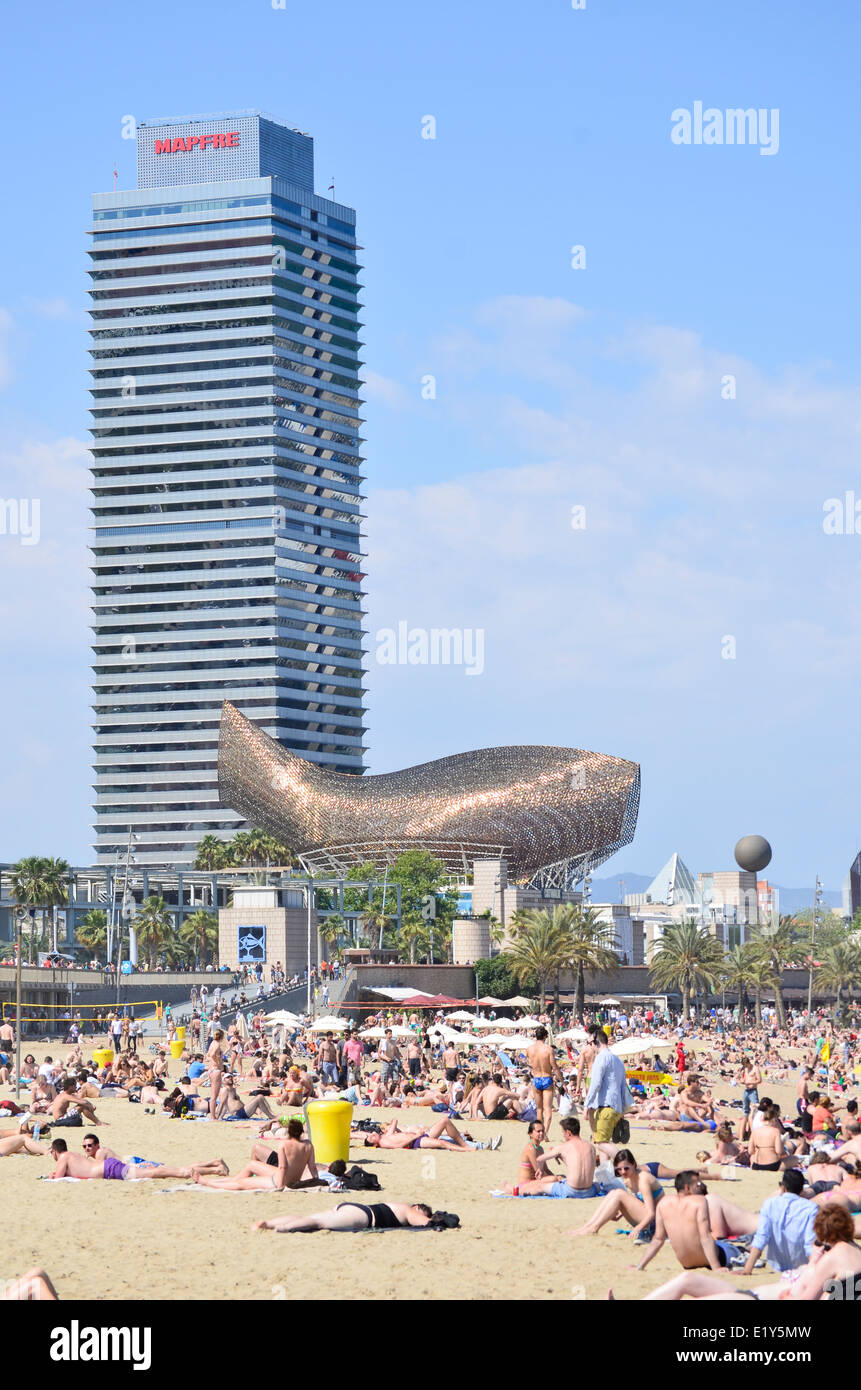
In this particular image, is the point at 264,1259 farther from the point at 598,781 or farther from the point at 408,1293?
the point at 598,781

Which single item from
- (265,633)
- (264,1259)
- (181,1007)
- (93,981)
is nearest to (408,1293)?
(264,1259)

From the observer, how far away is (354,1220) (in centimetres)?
1359

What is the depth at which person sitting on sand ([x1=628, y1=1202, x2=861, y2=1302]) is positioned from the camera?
958cm

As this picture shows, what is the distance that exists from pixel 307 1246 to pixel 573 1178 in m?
4.16

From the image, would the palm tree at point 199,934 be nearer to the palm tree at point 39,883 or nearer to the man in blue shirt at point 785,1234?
the palm tree at point 39,883

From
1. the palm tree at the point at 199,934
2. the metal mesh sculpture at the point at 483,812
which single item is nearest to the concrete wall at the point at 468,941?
the palm tree at the point at 199,934

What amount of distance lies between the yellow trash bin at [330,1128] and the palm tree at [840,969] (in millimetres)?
71764

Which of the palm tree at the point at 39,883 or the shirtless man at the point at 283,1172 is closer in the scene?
the shirtless man at the point at 283,1172

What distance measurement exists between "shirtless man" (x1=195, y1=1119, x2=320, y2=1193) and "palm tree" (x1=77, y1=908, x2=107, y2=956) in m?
83.7

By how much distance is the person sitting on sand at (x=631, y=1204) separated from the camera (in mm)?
13570

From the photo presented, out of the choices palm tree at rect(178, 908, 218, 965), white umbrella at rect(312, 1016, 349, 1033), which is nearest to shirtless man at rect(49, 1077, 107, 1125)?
white umbrella at rect(312, 1016, 349, 1033)

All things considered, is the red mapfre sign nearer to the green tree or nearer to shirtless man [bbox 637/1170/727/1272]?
the green tree

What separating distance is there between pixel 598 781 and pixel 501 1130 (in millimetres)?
83728

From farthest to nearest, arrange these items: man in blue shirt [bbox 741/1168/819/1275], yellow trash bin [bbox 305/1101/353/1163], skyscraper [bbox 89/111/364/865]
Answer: skyscraper [bbox 89/111/364/865], yellow trash bin [bbox 305/1101/353/1163], man in blue shirt [bbox 741/1168/819/1275]
